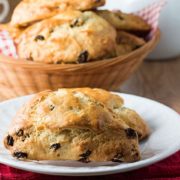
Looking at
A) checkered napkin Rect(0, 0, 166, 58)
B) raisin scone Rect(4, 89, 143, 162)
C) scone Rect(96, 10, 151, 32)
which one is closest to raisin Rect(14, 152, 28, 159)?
raisin scone Rect(4, 89, 143, 162)

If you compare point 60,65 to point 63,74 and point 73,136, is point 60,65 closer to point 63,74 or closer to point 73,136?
point 63,74

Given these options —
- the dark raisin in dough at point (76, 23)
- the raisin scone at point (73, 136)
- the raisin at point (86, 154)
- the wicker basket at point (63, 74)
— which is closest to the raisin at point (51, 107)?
the raisin scone at point (73, 136)

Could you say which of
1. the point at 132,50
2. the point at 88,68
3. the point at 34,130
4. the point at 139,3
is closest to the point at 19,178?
the point at 34,130

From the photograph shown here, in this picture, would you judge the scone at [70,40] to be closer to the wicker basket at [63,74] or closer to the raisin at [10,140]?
the wicker basket at [63,74]

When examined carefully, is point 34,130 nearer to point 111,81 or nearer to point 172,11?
point 111,81

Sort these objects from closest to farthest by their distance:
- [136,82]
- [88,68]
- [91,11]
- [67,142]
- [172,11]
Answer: [67,142] < [88,68] < [91,11] < [136,82] < [172,11]

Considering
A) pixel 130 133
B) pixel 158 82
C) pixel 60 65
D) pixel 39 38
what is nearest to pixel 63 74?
pixel 60 65
